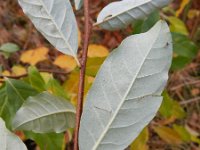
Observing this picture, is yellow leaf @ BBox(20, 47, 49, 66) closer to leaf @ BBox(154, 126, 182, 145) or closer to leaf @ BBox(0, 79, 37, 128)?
leaf @ BBox(154, 126, 182, 145)

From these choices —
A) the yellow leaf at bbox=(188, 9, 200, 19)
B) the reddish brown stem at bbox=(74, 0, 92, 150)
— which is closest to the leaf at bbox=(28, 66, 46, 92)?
the reddish brown stem at bbox=(74, 0, 92, 150)

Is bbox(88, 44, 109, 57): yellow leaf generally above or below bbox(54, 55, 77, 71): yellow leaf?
above

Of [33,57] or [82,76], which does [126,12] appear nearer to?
[82,76]

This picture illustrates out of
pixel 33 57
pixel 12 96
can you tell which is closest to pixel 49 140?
pixel 12 96

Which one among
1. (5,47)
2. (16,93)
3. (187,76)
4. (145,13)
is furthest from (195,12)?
(145,13)

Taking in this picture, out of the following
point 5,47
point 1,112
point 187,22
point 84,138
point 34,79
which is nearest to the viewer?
point 84,138

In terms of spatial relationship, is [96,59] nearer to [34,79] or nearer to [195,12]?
[34,79]
